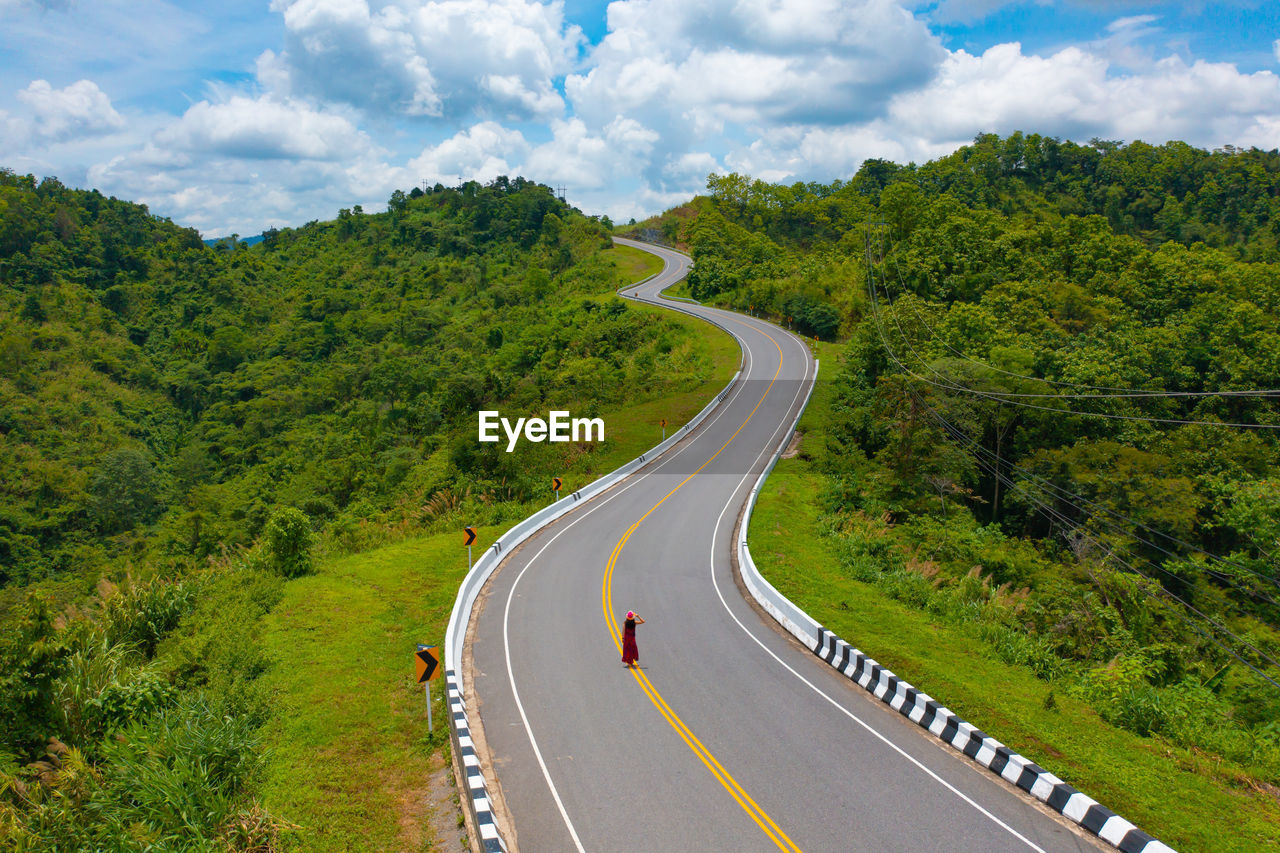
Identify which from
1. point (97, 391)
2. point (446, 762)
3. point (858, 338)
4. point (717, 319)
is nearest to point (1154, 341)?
point (858, 338)

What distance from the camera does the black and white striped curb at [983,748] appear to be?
8602mm

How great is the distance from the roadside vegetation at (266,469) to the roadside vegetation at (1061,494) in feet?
34.2

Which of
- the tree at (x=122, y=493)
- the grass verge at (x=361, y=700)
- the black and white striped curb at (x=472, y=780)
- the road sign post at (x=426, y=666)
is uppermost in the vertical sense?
the road sign post at (x=426, y=666)

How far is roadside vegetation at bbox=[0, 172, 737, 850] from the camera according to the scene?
10.9 metres

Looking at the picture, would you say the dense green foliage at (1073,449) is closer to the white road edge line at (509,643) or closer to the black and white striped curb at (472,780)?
the white road edge line at (509,643)

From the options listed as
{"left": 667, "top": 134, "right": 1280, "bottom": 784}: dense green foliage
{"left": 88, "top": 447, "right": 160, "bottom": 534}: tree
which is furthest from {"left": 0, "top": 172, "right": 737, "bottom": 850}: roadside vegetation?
{"left": 667, "top": 134, "right": 1280, "bottom": 784}: dense green foliage

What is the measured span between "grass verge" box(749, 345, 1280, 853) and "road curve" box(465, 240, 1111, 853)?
1.03 m

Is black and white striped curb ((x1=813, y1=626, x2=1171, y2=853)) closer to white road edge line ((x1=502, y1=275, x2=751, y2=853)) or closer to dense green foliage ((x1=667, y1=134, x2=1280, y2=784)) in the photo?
dense green foliage ((x1=667, y1=134, x2=1280, y2=784))

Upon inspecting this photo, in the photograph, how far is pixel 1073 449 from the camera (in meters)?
31.2

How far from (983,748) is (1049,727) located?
172cm

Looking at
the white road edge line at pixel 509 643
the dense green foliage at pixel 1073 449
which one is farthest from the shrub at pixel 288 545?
the dense green foliage at pixel 1073 449

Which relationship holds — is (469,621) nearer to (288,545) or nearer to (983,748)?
(288,545)

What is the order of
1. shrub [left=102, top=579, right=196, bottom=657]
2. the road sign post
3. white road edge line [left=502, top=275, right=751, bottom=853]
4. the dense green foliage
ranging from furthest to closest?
the dense green foliage, shrub [left=102, top=579, right=196, bottom=657], the road sign post, white road edge line [left=502, top=275, right=751, bottom=853]

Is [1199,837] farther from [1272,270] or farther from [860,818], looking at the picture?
[1272,270]
